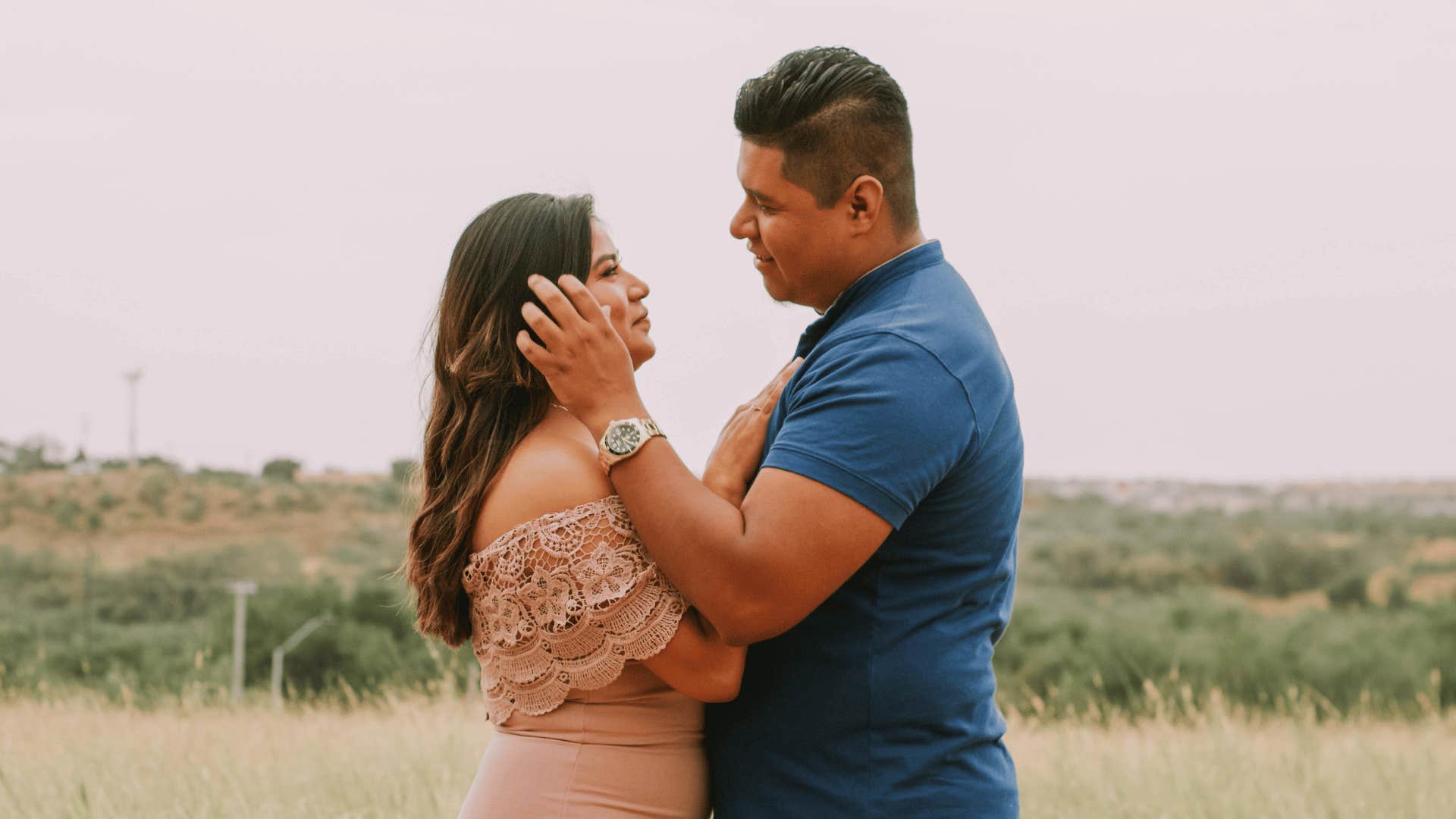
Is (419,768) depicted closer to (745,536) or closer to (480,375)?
(480,375)

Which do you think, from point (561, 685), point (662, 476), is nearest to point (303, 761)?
point (561, 685)

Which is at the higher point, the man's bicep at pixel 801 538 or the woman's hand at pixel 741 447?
the woman's hand at pixel 741 447

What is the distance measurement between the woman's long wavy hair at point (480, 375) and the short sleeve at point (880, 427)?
693 millimetres

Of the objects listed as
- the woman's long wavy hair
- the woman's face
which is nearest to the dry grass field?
the woman's long wavy hair

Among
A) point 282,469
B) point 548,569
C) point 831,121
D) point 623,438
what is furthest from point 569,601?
point 282,469

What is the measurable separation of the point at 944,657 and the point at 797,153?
1041 mm

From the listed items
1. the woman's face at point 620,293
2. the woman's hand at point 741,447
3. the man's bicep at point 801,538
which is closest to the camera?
the man's bicep at point 801,538

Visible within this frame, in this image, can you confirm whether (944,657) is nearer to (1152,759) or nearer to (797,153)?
(797,153)

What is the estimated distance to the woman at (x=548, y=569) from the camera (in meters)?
2.65

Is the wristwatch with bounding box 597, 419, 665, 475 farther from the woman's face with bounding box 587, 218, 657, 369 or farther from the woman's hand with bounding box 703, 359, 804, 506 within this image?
the woman's face with bounding box 587, 218, 657, 369

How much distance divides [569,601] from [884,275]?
92cm

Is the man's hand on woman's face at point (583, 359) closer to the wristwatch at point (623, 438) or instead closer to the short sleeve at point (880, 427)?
the wristwatch at point (623, 438)

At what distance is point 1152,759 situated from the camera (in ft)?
20.1

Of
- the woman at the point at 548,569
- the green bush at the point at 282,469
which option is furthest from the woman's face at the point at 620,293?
the green bush at the point at 282,469
